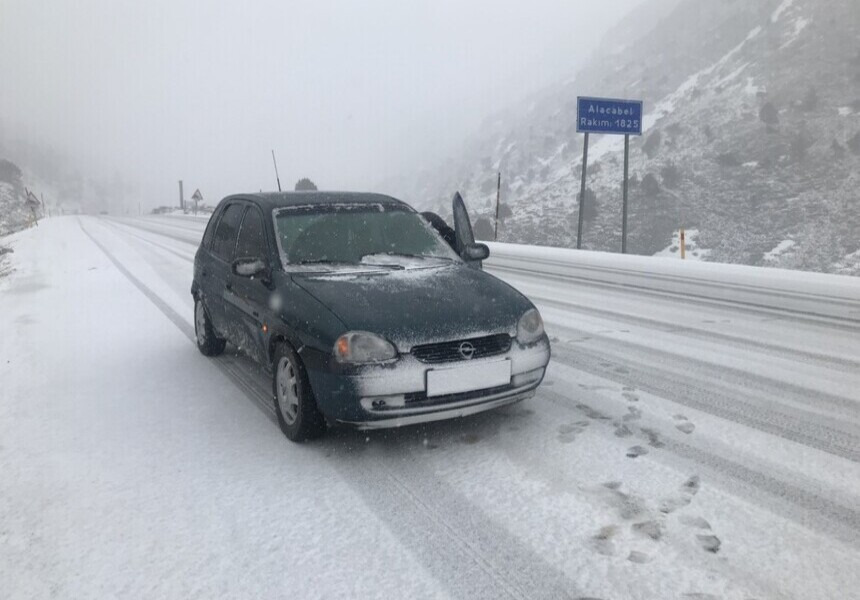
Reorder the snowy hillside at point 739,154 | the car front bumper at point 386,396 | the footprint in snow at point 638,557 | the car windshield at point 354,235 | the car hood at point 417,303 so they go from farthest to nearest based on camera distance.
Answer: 1. the snowy hillside at point 739,154
2. the car windshield at point 354,235
3. the car hood at point 417,303
4. the car front bumper at point 386,396
5. the footprint in snow at point 638,557

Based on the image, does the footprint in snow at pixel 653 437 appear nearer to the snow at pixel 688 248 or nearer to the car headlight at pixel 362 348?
the car headlight at pixel 362 348

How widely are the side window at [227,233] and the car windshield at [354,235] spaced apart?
0.77 meters

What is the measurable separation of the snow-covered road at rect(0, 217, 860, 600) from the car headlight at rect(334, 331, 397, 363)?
0.61 meters

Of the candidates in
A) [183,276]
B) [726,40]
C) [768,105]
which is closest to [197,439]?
[183,276]

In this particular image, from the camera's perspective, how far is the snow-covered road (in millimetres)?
2469

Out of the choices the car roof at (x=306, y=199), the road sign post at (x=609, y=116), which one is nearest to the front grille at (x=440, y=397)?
the car roof at (x=306, y=199)

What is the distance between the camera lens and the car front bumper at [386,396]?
344 cm

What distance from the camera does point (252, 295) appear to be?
4621 millimetres

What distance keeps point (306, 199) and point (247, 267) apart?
38.5 inches

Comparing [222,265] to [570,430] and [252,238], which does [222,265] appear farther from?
[570,430]

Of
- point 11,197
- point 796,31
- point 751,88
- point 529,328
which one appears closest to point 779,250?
point 751,88

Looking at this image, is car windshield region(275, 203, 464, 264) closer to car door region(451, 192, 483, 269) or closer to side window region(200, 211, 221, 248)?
car door region(451, 192, 483, 269)

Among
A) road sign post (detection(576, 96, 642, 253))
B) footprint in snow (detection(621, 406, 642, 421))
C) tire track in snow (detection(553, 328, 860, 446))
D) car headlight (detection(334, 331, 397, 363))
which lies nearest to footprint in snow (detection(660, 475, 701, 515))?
footprint in snow (detection(621, 406, 642, 421))

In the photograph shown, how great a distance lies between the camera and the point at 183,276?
12.5 m
